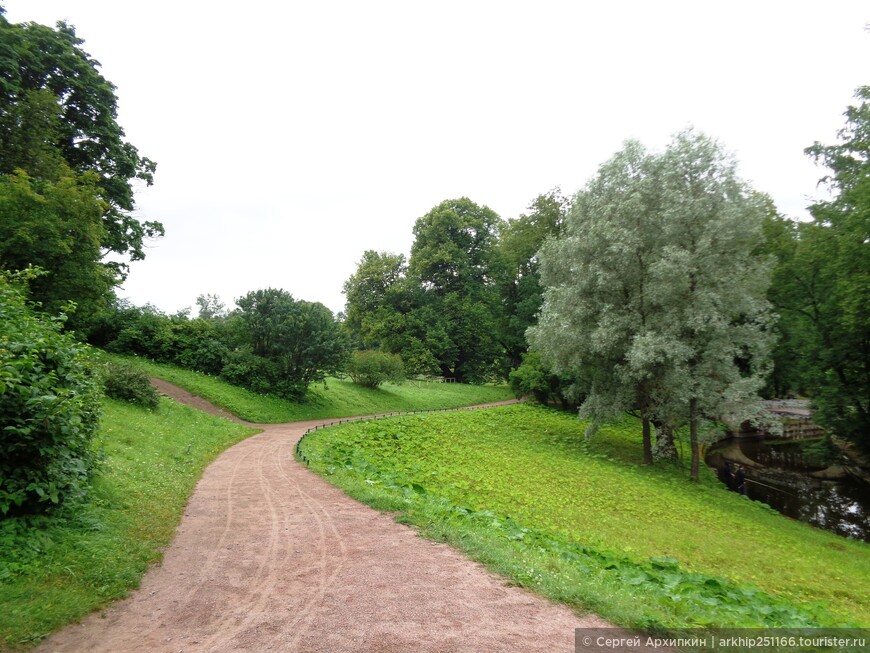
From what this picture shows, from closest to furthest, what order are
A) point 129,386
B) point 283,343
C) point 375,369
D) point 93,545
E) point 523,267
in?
point 93,545 < point 129,386 < point 283,343 < point 375,369 < point 523,267

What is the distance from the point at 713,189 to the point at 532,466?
13065mm

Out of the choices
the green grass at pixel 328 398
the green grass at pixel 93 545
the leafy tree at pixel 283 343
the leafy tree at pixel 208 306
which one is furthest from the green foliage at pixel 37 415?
the leafy tree at pixel 208 306

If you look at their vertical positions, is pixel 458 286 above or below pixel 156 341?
above

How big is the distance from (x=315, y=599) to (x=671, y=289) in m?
17.0

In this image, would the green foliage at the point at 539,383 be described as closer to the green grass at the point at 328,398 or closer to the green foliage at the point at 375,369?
the green grass at the point at 328,398

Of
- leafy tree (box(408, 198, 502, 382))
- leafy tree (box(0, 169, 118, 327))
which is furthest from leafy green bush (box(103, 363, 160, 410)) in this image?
leafy tree (box(408, 198, 502, 382))

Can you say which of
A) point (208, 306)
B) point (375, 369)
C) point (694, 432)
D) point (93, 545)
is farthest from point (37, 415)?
point (208, 306)

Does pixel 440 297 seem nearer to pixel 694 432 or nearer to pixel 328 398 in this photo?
Answer: pixel 328 398

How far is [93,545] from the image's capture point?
6.32m

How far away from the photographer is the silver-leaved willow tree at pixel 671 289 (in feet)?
58.3

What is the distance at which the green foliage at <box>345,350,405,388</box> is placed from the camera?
36.3 meters

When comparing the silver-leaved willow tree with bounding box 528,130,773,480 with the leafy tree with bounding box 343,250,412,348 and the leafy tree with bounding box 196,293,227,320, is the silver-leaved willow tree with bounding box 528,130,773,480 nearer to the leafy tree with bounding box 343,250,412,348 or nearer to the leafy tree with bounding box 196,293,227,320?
the leafy tree with bounding box 343,250,412,348

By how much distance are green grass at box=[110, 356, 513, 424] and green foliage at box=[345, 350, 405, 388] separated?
945 millimetres

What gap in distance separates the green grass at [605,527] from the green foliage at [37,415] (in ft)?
17.9
